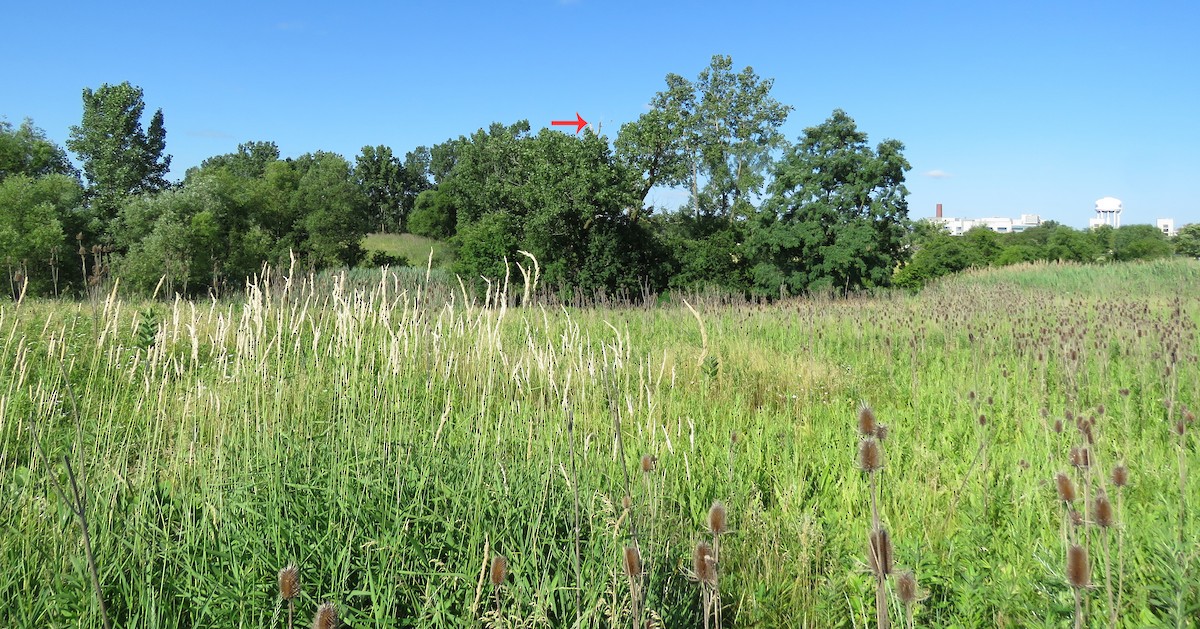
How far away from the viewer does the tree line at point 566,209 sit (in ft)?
62.8

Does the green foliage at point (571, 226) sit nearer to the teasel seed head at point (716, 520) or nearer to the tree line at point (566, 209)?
the tree line at point (566, 209)

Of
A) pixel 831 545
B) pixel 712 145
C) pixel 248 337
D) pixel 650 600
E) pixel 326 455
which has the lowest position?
pixel 831 545

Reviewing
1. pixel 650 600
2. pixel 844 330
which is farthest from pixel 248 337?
pixel 844 330

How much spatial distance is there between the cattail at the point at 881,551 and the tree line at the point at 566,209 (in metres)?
11.3

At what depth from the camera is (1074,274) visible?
20.0m

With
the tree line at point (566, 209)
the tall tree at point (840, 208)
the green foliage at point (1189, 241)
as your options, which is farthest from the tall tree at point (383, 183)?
the green foliage at point (1189, 241)

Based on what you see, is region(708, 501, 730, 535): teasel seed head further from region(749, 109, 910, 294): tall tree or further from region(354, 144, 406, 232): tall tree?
region(354, 144, 406, 232): tall tree

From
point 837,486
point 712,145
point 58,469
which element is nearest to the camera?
point 58,469

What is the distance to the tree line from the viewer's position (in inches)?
754

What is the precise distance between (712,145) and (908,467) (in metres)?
29.1

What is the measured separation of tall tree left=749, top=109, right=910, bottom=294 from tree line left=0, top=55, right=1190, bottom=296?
5 cm

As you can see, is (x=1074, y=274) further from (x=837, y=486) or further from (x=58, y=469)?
(x=58, y=469)

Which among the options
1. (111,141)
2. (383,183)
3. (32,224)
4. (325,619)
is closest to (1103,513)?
(325,619)

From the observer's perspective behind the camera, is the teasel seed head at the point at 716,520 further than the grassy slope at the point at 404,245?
No
